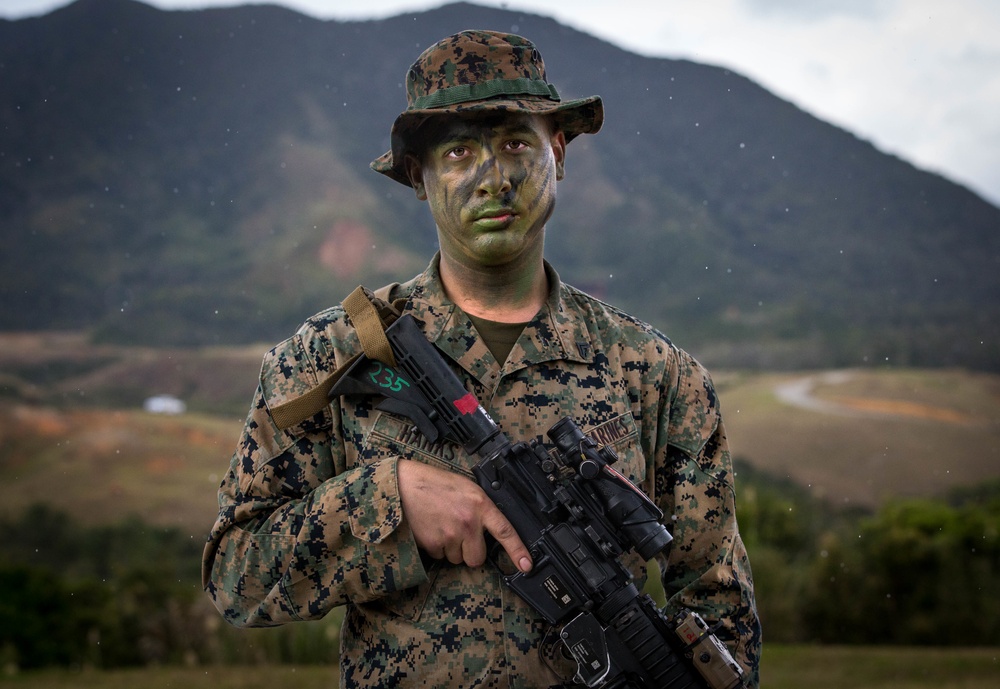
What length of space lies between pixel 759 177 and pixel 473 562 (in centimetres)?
1026

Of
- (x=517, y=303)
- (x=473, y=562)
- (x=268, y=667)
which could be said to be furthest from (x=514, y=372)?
(x=268, y=667)

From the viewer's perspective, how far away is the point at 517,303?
8.22ft

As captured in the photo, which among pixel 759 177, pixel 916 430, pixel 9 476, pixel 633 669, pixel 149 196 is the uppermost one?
pixel 633 669

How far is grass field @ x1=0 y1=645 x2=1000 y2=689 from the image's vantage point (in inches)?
263

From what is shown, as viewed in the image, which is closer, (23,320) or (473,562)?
(473,562)

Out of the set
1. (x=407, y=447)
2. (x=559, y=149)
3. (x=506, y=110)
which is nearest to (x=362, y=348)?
(x=407, y=447)

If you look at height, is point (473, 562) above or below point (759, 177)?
above

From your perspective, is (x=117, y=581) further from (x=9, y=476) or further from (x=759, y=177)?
(x=759, y=177)

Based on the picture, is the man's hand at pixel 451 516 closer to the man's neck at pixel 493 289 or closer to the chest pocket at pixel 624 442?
the chest pocket at pixel 624 442

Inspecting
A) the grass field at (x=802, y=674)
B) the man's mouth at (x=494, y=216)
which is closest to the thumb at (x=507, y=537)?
the man's mouth at (x=494, y=216)

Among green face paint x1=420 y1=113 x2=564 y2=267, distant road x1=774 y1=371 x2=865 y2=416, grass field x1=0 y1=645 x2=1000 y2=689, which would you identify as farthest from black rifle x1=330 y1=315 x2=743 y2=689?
distant road x1=774 y1=371 x2=865 y2=416

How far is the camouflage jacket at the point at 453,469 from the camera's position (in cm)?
209

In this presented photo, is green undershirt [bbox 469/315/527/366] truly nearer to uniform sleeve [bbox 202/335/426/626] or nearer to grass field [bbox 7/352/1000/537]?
uniform sleeve [bbox 202/335/426/626]

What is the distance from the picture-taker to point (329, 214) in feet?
38.6
